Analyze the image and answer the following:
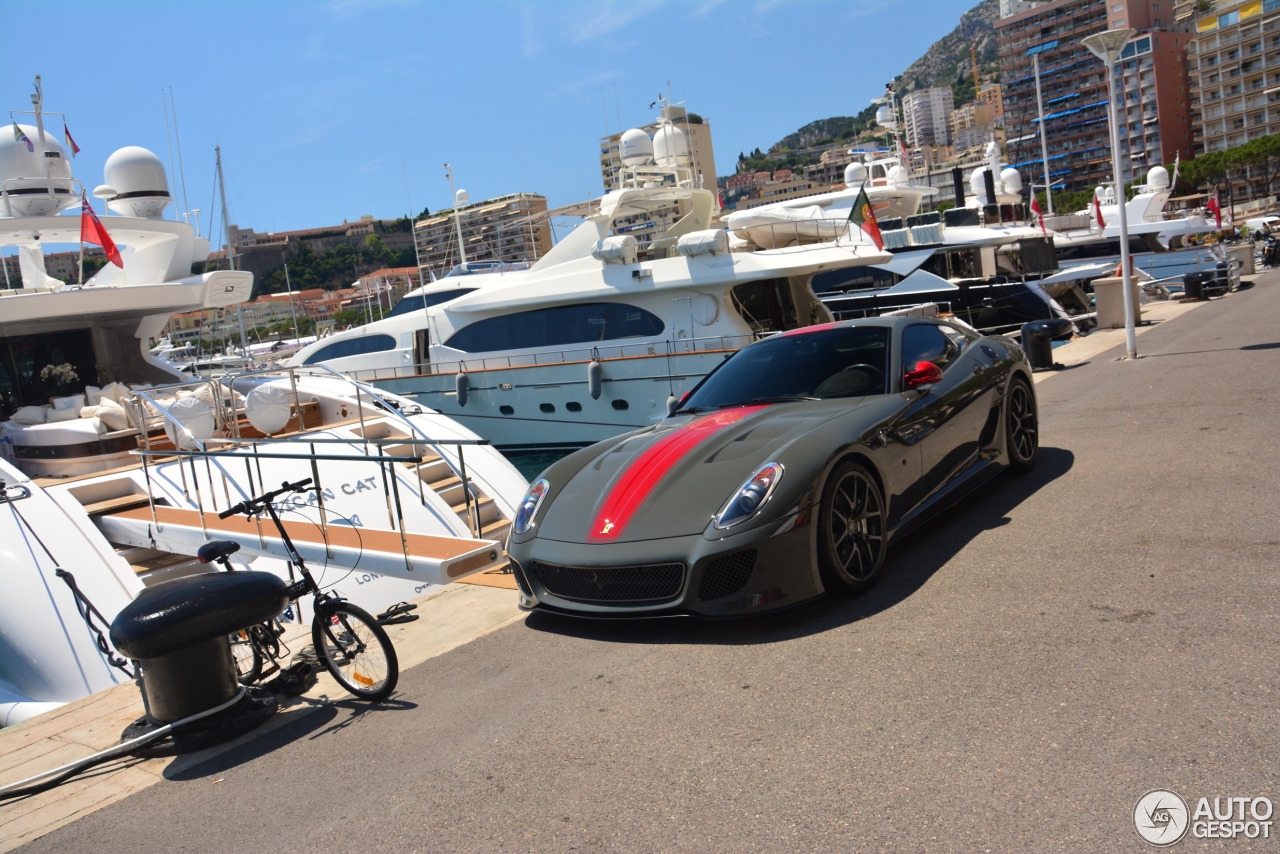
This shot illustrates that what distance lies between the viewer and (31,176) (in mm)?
13898

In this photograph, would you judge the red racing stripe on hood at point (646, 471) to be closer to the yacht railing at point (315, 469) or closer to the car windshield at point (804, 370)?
the car windshield at point (804, 370)

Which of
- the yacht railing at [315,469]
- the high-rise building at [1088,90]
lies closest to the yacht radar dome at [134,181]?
the yacht railing at [315,469]

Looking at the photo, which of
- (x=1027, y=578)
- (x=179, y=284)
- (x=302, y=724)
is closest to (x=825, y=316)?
(x=179, y=284)

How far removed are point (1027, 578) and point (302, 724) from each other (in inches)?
133

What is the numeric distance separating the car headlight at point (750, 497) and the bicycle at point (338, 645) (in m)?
1.60

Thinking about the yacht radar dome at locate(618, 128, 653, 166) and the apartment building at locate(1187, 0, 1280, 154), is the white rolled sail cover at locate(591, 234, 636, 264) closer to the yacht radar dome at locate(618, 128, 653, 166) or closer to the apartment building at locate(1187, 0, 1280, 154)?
the yacht radar dome at locate(618, 128, 653, 166)

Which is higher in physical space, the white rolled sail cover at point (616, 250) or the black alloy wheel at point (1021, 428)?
the white rolled sail cover at point (616, 250)

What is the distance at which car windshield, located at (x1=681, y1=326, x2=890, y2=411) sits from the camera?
569cm

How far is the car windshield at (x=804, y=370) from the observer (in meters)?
5.69

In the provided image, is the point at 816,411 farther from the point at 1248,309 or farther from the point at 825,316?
the point at 1248,309

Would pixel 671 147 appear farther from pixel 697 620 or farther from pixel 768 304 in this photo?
pixel 697 620

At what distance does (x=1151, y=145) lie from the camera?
116 m

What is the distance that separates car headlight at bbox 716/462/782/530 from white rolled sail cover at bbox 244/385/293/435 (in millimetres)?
8442

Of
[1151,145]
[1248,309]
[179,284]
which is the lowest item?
[1248,309]
